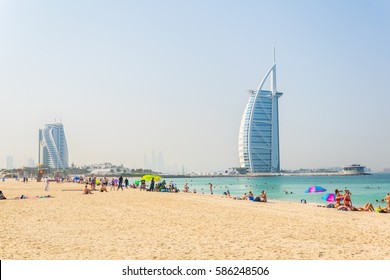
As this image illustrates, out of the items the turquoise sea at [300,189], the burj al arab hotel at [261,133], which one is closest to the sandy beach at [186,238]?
the turquoise sea at [300,189]

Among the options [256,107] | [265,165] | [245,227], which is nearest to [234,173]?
[265,165]

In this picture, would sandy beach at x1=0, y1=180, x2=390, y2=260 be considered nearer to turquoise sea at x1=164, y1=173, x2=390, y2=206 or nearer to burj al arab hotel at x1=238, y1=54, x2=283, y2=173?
turquoise sea at x1=164, y1=173, x2=390, y2=206

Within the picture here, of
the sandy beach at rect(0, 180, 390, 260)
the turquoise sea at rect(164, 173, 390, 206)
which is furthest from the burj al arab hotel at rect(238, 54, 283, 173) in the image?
the sandy beach at rect(0, 180, 390, 260)

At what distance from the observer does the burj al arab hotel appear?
536ft

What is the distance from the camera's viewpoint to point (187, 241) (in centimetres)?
966

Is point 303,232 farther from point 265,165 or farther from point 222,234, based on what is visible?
point 265,165

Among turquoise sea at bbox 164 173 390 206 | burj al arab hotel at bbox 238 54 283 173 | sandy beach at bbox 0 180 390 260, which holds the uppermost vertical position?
burj al arab hotel at bbox 238 54 283 173

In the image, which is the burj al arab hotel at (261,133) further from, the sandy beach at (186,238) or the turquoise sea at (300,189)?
the sandy beach at (186,238)

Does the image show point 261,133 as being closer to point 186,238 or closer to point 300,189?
point 300,189

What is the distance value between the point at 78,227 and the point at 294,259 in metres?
7.16

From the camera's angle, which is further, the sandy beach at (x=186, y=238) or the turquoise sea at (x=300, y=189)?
the turquoise sea at (x=300, y=189)

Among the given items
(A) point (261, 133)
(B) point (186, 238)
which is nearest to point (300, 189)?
(B) point (186, 238)

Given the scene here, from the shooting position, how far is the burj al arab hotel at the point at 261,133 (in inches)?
6427

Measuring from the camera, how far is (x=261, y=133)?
16475 centimetres
